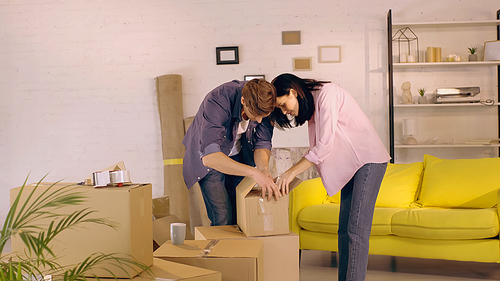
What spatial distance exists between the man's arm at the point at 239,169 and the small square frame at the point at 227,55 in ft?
7.79

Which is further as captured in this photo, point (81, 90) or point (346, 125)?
point (81, 90)

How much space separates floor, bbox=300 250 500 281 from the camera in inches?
95.6

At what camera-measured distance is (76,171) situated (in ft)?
13.6

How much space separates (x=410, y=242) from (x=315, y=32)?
7.54ft

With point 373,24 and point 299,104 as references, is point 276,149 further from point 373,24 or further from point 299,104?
point 299,104

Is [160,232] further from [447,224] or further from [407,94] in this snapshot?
[407,94]

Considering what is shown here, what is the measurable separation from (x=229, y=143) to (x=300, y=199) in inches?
41.5

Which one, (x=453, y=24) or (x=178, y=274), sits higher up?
(x=453, y=24)

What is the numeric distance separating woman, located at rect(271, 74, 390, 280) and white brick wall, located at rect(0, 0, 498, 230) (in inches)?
86.3

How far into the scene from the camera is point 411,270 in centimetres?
258

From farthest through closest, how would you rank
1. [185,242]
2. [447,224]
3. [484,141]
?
[484,141], [447,224], [185,242]

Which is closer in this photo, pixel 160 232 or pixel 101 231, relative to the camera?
pixel 101 231

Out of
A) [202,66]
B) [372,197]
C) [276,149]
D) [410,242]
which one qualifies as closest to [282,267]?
[372,197]

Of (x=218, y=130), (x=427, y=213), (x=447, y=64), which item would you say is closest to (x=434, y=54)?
(x=447, y=64)
